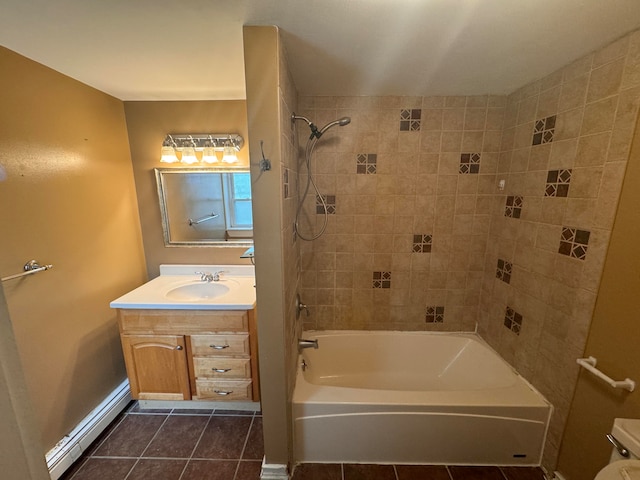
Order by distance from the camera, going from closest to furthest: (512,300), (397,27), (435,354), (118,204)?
(397,27) < (512,300) < (118,204) < (435,354)

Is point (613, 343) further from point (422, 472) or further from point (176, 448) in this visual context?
point (176, 448)

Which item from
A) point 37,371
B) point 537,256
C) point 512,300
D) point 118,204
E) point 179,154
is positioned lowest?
point 37,371

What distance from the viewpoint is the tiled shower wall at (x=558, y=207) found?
114 centimetres

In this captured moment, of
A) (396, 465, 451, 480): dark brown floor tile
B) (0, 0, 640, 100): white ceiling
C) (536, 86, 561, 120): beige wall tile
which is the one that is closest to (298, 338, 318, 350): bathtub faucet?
(396, 465, 451, 480): dark brown floor tile

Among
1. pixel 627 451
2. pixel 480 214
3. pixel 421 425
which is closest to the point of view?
pixel 627 451

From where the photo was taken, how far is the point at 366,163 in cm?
190

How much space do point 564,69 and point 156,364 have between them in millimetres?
2987

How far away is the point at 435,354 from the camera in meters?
2.10

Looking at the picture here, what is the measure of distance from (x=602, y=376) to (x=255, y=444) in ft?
6.02

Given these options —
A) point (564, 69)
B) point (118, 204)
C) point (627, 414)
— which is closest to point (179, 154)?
point (118, 204)

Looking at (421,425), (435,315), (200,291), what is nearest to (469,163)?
(435,315)

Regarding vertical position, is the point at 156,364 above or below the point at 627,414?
below

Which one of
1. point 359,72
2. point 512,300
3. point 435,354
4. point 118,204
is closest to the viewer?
point 359,72

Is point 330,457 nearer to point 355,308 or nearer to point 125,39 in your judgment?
A: point 355,308
